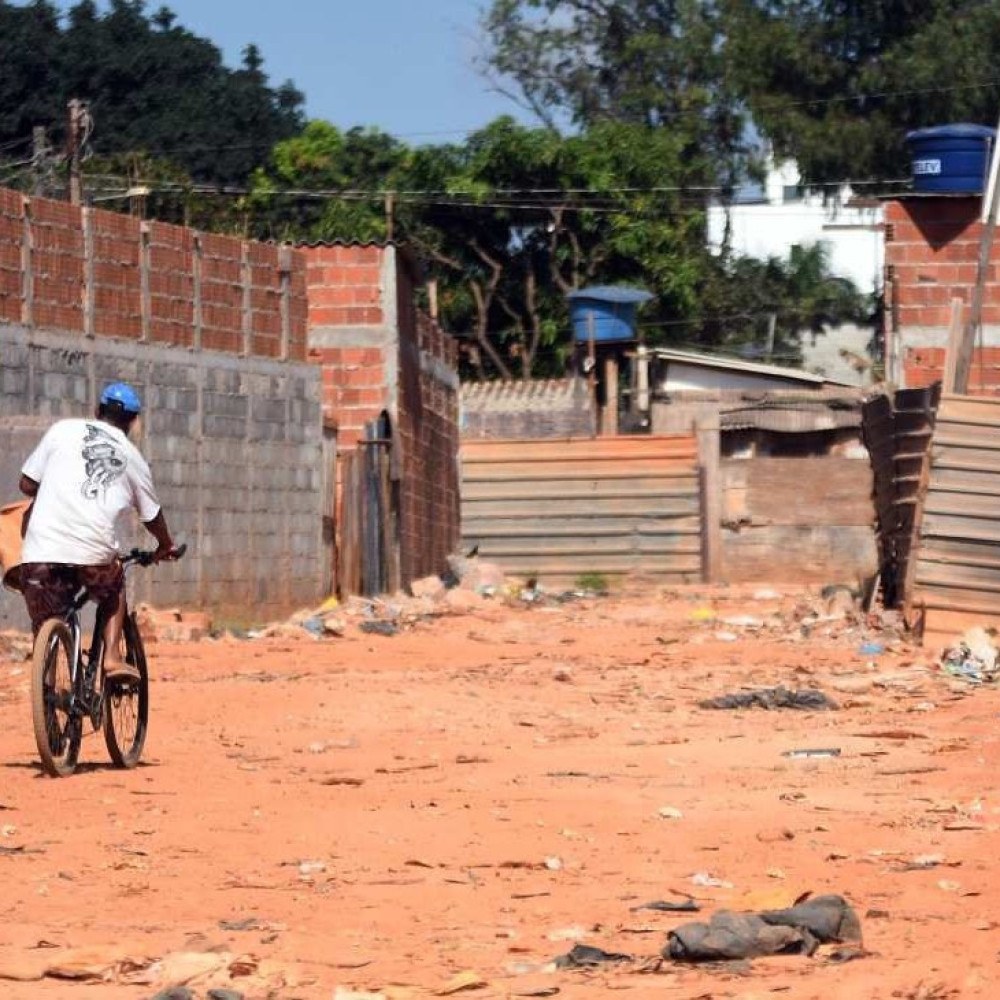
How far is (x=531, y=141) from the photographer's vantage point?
43.3 m

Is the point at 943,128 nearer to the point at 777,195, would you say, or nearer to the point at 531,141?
the point at 531,141

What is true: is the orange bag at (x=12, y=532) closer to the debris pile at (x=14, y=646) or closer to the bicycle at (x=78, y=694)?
the bicycle at (x=78, y=694)

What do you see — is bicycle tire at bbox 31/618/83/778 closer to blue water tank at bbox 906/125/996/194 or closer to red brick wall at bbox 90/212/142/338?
red brick wall at bbox 90/212/142/338

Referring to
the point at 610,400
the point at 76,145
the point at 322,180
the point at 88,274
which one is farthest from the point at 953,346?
the point at 322,180

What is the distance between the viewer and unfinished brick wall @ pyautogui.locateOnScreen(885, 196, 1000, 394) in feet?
74.2

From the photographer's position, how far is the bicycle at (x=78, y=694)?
9789 millimetres

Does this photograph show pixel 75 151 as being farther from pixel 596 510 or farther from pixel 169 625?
pixel 596 510

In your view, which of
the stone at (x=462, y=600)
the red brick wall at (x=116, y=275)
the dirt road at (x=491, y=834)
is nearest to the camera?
the dirt road at (x=491, y=834)

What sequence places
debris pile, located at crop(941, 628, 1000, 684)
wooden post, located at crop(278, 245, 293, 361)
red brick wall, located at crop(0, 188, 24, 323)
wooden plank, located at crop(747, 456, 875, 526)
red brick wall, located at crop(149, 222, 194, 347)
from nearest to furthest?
debris pile, located at crop(941, 628, 1000, 684)
red brick wall, located at crop(0, 188, 24, 323)
red brick wall, located at crop(149, 222, 194, 347)
wooden post, located at crop(278, 245, 293, 361)
wooden plank, located at crop(747, 456, 875, 526)

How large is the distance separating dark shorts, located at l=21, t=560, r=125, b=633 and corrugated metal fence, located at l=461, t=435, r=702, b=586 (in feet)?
64.1

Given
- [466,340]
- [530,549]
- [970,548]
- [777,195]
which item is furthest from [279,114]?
[970,548]

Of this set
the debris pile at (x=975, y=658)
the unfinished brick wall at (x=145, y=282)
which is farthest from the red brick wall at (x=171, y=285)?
the debris pile at (x=975, y=658)

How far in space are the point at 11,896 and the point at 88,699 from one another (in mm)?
2921

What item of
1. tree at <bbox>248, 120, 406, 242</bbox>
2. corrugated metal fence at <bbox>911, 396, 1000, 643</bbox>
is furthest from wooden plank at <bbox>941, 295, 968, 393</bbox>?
tree at <bbox>248, 120, 406, 242</bbox>
